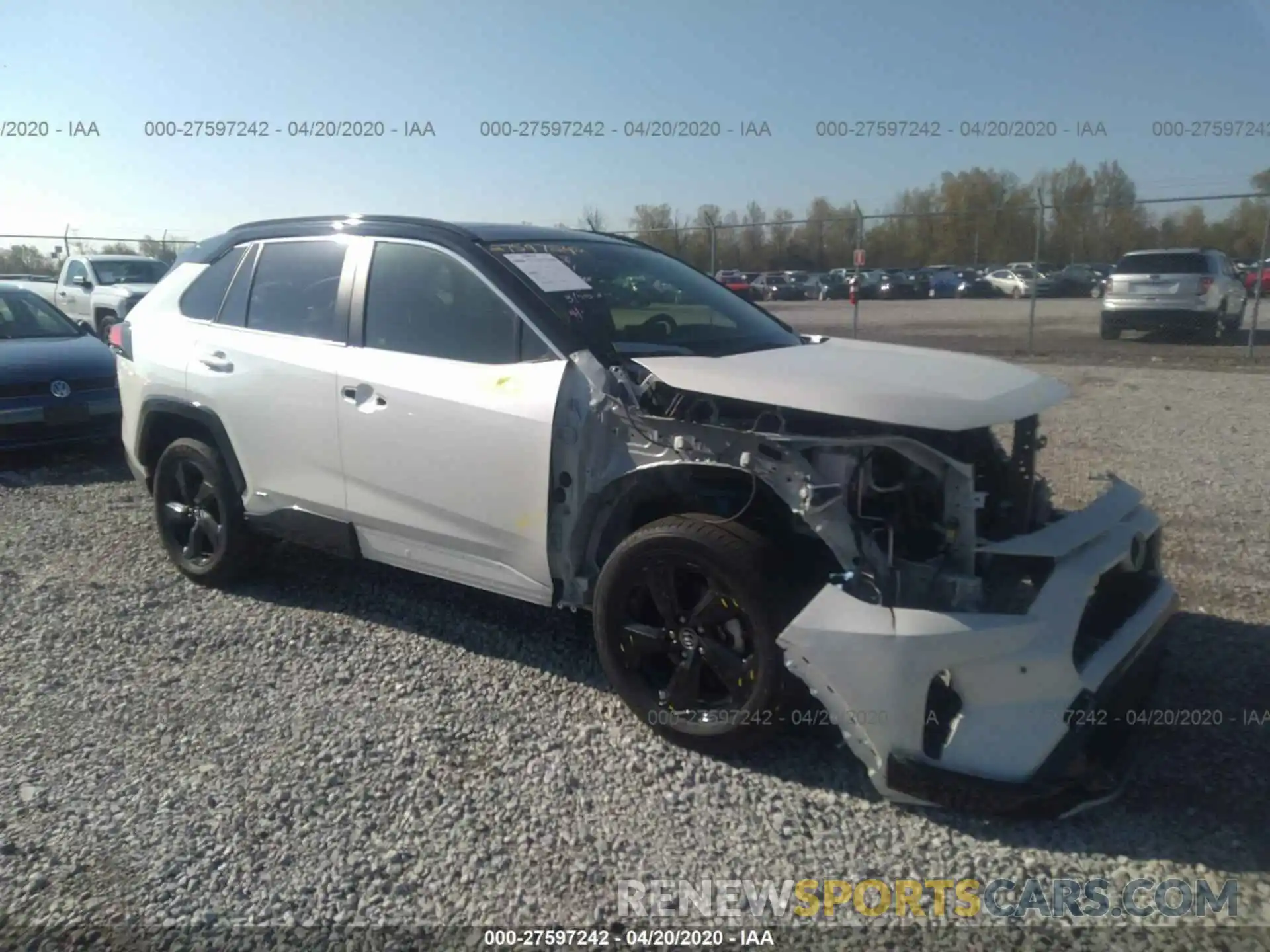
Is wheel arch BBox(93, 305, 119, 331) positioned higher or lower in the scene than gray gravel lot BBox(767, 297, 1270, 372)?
higher

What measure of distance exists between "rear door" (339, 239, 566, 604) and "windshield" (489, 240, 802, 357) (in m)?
0.21

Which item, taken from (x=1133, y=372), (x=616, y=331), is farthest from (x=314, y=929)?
(x=1133, y=372)

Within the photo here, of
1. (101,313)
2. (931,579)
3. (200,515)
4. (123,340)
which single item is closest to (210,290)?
(123,340)

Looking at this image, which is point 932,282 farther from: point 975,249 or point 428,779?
point 428,779

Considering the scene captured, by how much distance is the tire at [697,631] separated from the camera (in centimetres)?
325

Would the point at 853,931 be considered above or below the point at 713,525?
below

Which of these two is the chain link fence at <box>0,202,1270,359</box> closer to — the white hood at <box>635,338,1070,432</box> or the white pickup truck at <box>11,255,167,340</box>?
the white pickup truck at <box>11,255,167,340</box>

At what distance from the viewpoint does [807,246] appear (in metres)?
36.0

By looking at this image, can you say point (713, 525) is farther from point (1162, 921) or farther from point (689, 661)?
point (1162, 921)

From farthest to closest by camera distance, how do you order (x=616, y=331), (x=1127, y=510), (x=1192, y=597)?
1. (x=1192, y=597)
2. (x=616, y=331)
3. (x=1127, y=510)

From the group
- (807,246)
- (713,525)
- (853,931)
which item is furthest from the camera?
(807,246)

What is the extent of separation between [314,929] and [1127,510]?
2949mm

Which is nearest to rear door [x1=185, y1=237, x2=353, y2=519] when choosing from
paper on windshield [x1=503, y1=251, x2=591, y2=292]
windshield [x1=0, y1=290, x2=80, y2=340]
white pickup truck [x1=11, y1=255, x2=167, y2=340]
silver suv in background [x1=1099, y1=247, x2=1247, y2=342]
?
paper on windshield [x1=503, y1=251, x2=591, y2=292]

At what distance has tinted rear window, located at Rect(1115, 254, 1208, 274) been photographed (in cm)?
1706
